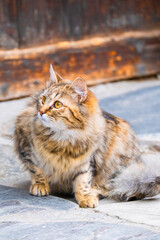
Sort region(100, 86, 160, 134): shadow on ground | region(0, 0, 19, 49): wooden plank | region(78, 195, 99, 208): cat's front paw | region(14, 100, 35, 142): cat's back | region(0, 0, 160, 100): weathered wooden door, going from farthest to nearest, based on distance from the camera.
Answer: region(0, 0, 160, 100): weathered wooden door < region(0, 0, 19, 49): wooden plank < region(100, 86, 160, 134): shadow on ground < region(14, 100, 35, 142): cat's back < region(78, 195, 99, 208): cat's front paw

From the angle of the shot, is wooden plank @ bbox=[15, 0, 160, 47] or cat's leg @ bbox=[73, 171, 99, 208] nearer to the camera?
cat's leg @ bbox=[73, 171, 99, 208]

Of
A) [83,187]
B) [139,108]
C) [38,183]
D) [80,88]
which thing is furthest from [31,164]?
[139,108]

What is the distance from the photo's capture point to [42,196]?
11.0ft

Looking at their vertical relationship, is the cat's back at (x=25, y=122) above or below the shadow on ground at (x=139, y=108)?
above

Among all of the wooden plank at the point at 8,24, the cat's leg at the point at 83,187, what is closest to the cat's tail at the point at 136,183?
the cat's leg at the point at 83,187

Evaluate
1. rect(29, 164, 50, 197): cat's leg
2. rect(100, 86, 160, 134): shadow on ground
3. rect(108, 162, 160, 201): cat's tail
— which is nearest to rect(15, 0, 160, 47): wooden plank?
rect(100, 86, 160, 134): shadow on ground

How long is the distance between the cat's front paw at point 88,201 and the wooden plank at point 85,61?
2.88 m

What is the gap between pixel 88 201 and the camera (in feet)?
10.7

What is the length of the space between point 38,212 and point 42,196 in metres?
0.36

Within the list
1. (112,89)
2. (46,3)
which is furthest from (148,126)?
(46,3)

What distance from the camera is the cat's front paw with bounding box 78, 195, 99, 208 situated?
3.25 m

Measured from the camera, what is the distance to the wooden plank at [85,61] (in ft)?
19.7

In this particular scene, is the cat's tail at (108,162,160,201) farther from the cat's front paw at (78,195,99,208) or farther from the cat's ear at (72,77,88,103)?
the cat's ear at (72,77,88,103)

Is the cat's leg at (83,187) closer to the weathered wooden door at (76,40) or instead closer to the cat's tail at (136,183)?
the cat's tail at (136,183)
